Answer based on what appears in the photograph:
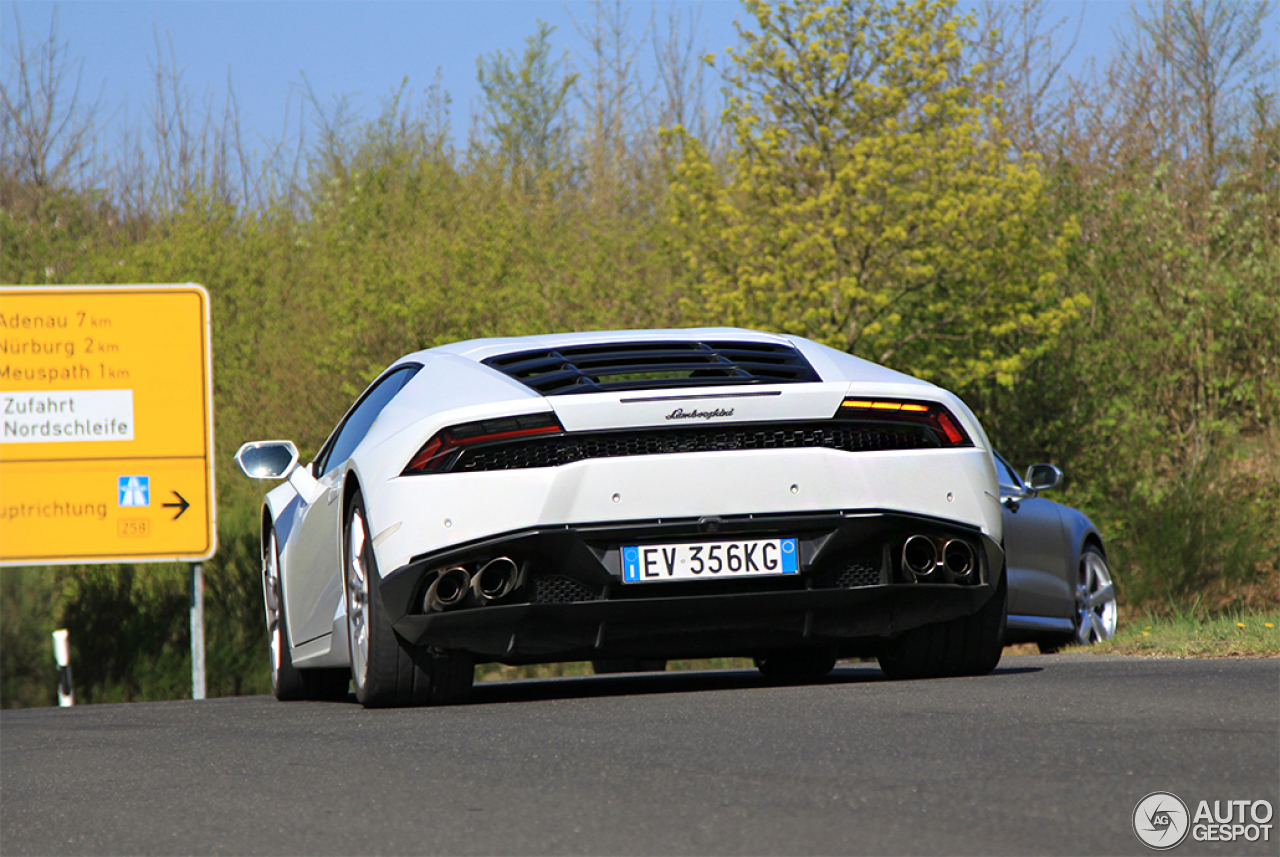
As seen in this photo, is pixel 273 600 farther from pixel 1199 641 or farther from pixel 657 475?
pixel 1199 641

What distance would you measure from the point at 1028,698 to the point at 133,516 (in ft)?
38.7

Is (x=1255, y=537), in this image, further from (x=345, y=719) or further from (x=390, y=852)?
(x=390, y=852)

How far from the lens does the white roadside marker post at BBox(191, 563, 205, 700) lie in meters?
15.2

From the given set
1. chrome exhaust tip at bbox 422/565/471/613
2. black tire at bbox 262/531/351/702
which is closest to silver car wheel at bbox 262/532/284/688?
black tire at bbox 262/531/351/702

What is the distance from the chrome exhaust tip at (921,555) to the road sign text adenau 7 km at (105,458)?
10.7 m

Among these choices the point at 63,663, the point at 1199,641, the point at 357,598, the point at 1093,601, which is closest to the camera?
the point at 357,598

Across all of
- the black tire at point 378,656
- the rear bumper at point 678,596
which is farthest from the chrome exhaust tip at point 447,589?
the black tire at point 378,656

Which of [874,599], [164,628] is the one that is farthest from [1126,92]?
[874,599]

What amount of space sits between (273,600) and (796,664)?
2577 millimetres

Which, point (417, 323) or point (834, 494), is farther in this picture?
point (417, 323)

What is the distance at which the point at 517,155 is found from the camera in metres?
49.2

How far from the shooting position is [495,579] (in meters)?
5.80

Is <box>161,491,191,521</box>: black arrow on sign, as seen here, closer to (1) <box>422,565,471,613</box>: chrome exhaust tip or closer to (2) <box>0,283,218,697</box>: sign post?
(2) <box>0,283,218,697</box>: sign post

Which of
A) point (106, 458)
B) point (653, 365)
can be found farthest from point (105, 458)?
point (653, 365)
